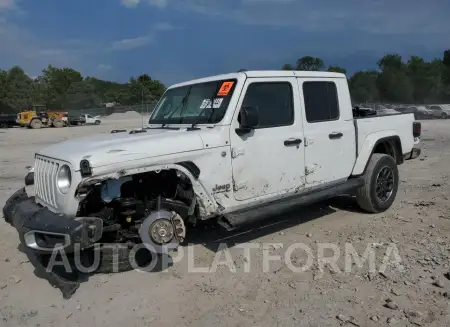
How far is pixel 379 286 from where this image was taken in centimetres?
399

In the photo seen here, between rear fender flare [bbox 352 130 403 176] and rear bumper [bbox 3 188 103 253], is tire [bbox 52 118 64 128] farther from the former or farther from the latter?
rear bumper [bbox 3 188 103 253]

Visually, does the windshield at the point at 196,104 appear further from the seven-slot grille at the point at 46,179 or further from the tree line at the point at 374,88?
the tree line at the point at 374,88

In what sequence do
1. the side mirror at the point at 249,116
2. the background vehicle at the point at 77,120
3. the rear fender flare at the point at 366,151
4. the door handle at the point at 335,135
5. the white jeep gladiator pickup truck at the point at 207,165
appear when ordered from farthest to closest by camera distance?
the background vehicle at the point at 77,120 → the rear fender flare at the point at 366,151 → the door handle at the point at 335,135 → the side mirror at the point at 249,116 → the white jeep gladiator pickup truck at the point at 207,165

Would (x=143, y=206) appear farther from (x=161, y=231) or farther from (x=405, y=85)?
(x=405, y=85)

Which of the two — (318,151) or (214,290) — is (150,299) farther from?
(318,151)

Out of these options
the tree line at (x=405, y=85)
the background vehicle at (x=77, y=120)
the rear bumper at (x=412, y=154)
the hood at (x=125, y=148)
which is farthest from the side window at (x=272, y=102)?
the tree line at (x=405, y=85)

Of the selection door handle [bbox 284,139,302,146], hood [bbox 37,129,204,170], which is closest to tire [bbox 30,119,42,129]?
hood [bbox 37,129,204,170]

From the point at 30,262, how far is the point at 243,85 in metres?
3.20

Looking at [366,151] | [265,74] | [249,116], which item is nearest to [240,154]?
[249,116]

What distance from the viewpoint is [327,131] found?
218 inches

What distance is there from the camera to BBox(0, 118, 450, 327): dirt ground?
3.57 metres

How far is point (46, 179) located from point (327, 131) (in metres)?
3.44

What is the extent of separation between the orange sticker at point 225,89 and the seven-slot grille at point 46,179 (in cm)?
194

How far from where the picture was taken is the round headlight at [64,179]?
3.86 metres
